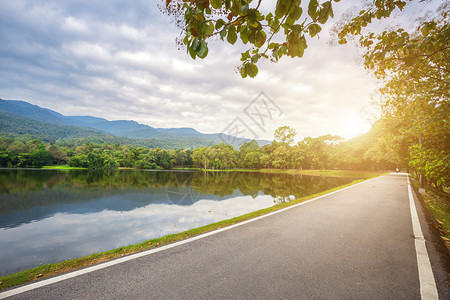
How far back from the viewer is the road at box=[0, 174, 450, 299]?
7.76 ft

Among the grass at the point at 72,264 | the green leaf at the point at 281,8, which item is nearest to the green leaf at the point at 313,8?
the green leaf at the point at 281,8

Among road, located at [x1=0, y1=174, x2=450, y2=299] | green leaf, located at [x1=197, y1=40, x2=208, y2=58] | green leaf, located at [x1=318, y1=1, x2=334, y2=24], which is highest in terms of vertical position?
green leaf, located at [x1=318, y1=1, x2=334, y2=24]

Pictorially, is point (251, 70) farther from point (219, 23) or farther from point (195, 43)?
point (195, 43)

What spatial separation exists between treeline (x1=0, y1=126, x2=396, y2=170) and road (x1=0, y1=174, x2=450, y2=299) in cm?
5258

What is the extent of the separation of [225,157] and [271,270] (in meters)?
76.3

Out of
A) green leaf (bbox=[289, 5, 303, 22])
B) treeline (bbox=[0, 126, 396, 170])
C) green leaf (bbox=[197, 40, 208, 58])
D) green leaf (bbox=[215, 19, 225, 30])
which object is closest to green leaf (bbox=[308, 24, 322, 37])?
green leaf (bbox=[289, 5, 303, 22])

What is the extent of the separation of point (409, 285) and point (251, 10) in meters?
4.04

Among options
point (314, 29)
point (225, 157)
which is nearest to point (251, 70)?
point (314, 29)

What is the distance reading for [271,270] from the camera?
2861mm

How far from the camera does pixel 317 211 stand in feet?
22.5

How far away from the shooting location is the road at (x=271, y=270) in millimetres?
2365

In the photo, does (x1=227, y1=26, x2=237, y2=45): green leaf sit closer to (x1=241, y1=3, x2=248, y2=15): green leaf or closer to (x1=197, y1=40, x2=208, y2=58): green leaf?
(x1=241, y1=3, x2=248, y2=15): green leaf

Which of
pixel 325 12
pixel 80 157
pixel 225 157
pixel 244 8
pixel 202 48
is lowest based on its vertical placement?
pixel 80 157

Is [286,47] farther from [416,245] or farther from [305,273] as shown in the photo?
[416,245]
